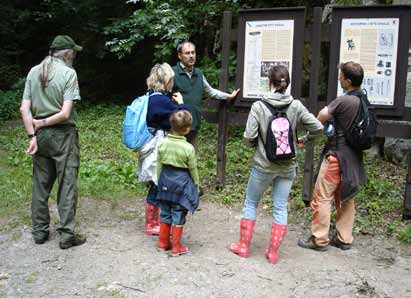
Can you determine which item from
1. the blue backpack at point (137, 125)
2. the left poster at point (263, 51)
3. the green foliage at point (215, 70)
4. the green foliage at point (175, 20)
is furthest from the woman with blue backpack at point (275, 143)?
the green foliage at point (175, 20)

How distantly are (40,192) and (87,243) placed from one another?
69 cm

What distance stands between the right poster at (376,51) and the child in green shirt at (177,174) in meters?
2.23

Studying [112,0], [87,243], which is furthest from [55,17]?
[87,243]

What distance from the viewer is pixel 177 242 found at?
470 centimetres

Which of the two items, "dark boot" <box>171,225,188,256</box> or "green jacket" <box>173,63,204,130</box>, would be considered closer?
"dark boot" <box>171,225,188,256</box>

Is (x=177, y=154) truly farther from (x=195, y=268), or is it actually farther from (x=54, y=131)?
(x=54, y=131)

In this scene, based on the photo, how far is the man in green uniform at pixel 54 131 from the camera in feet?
15.4

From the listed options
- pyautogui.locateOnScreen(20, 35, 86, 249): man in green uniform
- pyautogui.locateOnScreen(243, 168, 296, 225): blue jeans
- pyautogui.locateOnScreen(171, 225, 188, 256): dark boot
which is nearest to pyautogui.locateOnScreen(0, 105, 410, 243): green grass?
pyautogui.locateOnScreen(20, 35, 86, 249): man in green uniform

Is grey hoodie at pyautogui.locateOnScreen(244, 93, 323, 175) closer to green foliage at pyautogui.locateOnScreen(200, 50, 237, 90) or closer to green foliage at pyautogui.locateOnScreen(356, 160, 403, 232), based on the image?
green foliage at pyautogui.locateOnScreen(356, 160, 403, 232)

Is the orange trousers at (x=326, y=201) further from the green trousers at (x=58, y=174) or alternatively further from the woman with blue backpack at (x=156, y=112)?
the green trousers at (x=58, y=174)

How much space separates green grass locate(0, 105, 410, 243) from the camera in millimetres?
6016

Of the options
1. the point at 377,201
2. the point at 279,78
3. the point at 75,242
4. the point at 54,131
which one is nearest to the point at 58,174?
the point at 54,131

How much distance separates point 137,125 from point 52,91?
878mm

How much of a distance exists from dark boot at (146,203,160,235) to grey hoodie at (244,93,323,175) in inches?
53.4
